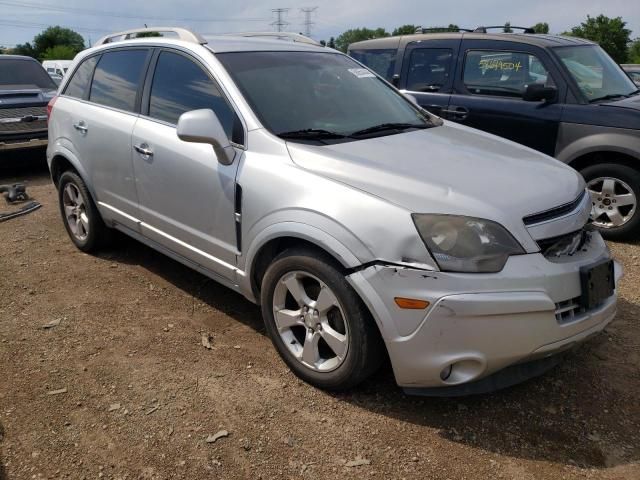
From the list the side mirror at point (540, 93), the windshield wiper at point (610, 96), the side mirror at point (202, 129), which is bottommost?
the windshield wiper at point (610, 96)

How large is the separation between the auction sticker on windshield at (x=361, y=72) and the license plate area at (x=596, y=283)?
2.04m

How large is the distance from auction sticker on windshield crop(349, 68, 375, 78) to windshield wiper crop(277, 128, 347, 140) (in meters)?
0.92

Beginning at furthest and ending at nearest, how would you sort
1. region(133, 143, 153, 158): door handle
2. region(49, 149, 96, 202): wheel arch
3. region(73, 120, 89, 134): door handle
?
region(49, 149, 96, 202): wheel arch → region(73, 120, 89, 134): door handle → region(133, 143, 153, 158): door handle

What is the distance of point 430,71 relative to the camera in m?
6.46

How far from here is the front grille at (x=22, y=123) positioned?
7.80 meters

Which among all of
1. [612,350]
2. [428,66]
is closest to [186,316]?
[612,350]

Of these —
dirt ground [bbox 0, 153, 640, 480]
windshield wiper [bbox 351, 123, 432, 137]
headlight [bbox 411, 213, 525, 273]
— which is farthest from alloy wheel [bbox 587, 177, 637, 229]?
headlight [bbox 411, 213, 525, 273]

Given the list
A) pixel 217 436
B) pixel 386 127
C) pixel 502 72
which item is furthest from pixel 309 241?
pixel 502 72

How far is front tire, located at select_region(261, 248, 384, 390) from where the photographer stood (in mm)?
2686

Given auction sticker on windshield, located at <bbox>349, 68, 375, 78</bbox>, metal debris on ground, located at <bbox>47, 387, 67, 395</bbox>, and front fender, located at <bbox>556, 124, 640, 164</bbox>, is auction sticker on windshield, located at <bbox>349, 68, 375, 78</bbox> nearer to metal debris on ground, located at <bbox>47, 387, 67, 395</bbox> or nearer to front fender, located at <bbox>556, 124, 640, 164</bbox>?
front fender, located at <bbox>556, 124, 640, 164</bbox>

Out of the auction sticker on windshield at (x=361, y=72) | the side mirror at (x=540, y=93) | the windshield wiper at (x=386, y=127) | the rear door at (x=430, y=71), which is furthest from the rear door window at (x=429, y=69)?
the windshield wiper at (x=386, y=127)

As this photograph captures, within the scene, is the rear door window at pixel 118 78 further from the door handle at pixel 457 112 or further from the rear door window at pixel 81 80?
the door handle at pixel 457 112

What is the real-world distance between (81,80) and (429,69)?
366 centimetres

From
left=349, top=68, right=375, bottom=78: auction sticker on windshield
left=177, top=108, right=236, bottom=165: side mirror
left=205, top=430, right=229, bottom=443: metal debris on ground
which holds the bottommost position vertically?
left=205, top=430, right=229, bottom=443: metal debris on ground
